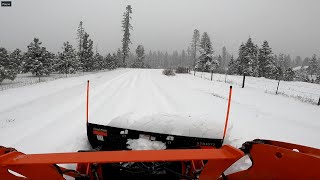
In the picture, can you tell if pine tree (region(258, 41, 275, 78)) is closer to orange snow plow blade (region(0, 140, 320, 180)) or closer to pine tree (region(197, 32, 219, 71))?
pine tree (region(197, 32, 219, 71))

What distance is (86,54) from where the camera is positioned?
174ft

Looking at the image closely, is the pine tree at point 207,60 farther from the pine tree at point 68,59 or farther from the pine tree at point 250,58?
the pine tree at point 68,59

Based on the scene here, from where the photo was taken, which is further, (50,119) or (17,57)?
(17,57)

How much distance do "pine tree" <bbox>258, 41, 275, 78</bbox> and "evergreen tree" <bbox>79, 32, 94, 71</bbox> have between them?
127ft

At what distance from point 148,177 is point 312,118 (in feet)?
31.7

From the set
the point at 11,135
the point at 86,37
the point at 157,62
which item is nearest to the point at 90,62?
the point at 86,37

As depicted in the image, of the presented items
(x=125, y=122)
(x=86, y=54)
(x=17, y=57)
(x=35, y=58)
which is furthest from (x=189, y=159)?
(x=17, y=57)

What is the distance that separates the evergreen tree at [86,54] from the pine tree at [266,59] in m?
38.7

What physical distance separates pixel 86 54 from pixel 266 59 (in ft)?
134

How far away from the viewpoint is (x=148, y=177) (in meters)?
3.22

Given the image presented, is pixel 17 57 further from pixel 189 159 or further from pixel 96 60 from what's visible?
pixel 189 159

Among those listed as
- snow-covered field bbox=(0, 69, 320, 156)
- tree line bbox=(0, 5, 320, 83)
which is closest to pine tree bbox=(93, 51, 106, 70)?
tree line bbox=(0, 5, 320, 83)

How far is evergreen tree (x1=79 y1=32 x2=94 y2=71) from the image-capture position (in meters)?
52.5

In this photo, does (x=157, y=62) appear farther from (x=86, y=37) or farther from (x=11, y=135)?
(x=11, y=135)
